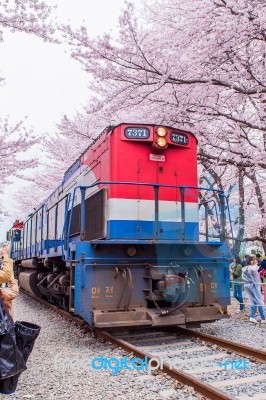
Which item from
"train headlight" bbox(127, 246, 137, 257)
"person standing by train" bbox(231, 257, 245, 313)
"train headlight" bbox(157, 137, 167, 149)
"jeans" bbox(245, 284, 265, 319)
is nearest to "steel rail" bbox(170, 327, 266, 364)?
"train headlight" bbox(127, 246, 137, 257)

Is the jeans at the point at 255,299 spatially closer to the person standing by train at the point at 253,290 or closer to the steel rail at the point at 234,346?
the person standing by train at the point at 253,290

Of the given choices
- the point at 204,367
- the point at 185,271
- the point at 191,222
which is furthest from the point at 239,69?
the point at 204,367

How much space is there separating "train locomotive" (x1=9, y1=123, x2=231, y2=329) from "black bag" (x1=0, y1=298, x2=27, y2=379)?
2643 millimetres

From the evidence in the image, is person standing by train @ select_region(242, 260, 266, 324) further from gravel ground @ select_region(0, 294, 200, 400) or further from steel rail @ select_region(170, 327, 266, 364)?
gravel ground @ select_region(0, 294, 200, 400)

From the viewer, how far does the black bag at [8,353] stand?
3.12 m

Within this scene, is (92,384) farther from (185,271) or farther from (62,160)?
(62,160)

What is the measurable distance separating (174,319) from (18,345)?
10.5 ft

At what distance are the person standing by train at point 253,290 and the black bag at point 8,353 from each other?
657cm

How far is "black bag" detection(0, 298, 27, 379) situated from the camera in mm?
3115

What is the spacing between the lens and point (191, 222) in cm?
726

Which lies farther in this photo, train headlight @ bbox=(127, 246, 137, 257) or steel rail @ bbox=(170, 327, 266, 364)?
train headlight @ bbox=(127, 246, 137, 257)

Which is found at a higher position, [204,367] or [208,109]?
[208,109]

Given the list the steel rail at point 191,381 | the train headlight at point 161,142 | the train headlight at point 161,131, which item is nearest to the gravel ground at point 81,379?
the steel rail at point 191,381

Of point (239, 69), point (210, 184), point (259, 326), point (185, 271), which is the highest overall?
point (239, 69)
